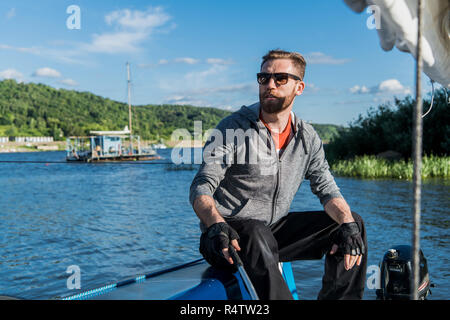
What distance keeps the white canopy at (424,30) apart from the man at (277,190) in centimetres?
77

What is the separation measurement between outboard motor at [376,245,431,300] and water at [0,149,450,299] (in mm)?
2664

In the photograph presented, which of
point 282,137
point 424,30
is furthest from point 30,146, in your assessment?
point 424,30

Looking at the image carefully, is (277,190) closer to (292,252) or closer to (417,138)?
(292,252)

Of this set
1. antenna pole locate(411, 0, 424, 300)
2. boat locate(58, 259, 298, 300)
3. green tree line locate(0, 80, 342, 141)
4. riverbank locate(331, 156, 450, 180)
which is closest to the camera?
antenna pole locate(411, 0, 424, 300)

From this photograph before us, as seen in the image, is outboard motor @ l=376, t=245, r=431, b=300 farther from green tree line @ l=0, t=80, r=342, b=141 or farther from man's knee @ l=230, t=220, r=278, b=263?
green tree line @ l=0, t=80, r=342, b=141

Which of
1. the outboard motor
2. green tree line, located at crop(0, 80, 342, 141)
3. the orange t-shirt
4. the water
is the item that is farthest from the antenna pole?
green tree line, located at crop(0, 80, 342, 141)

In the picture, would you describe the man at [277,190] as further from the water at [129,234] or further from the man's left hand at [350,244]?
the water at [129,234]

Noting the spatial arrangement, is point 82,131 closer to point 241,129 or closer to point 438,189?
point 438,189

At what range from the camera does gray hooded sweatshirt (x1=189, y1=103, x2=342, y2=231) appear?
91.6 inches

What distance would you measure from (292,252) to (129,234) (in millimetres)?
8482
